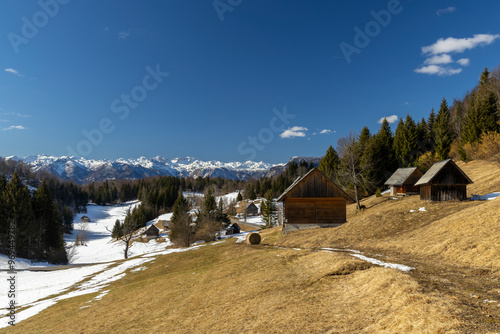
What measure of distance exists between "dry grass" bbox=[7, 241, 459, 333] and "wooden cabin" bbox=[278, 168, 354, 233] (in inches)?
592

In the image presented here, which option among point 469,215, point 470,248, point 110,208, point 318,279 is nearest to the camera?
point 318,279

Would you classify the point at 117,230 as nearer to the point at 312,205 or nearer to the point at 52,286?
the point at 52,286

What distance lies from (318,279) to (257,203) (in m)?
122

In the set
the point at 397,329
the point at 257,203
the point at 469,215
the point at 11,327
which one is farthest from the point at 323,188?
the point at 257,203

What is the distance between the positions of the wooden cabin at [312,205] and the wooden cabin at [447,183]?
1051 centimetres

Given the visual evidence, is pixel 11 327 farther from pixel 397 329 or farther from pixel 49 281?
pixel 397 329

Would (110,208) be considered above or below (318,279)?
below

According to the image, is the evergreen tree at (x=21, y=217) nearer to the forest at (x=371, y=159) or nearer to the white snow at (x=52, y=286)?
the forest at (x=371, y=159)

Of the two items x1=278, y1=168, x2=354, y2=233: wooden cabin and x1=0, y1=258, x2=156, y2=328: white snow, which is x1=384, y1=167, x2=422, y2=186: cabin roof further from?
x1=0, y1=258, x2=156, y2=328: white snow

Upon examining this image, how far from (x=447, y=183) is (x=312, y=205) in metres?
16.4

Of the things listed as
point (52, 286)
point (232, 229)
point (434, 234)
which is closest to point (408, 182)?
point (434, 234)

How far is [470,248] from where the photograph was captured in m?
13.9

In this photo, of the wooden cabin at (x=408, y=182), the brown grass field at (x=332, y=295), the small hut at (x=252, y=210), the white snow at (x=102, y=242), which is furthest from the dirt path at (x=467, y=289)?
the small hut at (x=252, y=210)

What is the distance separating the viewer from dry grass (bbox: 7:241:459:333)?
7605 mm
